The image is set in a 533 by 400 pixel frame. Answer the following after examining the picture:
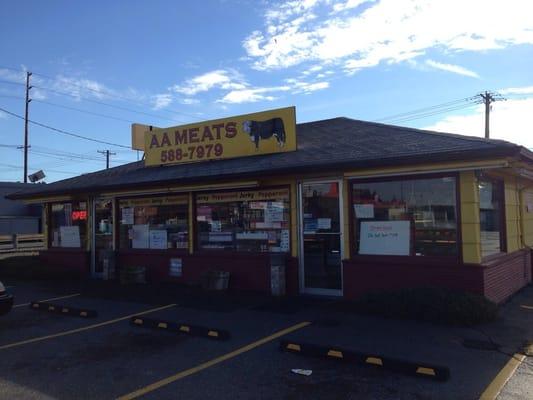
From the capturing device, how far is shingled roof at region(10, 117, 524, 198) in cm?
820

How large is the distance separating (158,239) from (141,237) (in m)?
0.67

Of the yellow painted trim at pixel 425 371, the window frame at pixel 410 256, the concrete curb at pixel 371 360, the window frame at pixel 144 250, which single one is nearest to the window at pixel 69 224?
the window frame at pixel 144 250

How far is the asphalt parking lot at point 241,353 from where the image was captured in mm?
5141

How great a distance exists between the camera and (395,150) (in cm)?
904

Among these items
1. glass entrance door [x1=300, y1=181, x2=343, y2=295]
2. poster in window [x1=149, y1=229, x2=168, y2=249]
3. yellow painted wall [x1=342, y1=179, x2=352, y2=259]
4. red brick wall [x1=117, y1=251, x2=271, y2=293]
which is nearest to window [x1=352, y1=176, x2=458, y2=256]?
yellow painted wall [x1=342, y1=179, x2=352, y2=259]

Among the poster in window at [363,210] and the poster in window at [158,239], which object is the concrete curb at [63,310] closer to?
the poster in window at [158,239]

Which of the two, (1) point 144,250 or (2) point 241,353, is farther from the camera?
(1) point 144,250

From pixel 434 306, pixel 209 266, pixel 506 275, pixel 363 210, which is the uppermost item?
pixel 363 210

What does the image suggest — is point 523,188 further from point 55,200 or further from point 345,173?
point 55,200

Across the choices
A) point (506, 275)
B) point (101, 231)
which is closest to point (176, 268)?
point (101, 231)

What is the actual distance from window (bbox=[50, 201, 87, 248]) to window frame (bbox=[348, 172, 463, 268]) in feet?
29.6

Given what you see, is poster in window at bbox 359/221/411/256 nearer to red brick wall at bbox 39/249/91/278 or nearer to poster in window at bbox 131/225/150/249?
poster in window at bbox 131/225/150/249

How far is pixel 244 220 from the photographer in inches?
452

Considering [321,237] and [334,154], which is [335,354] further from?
[334,154]
